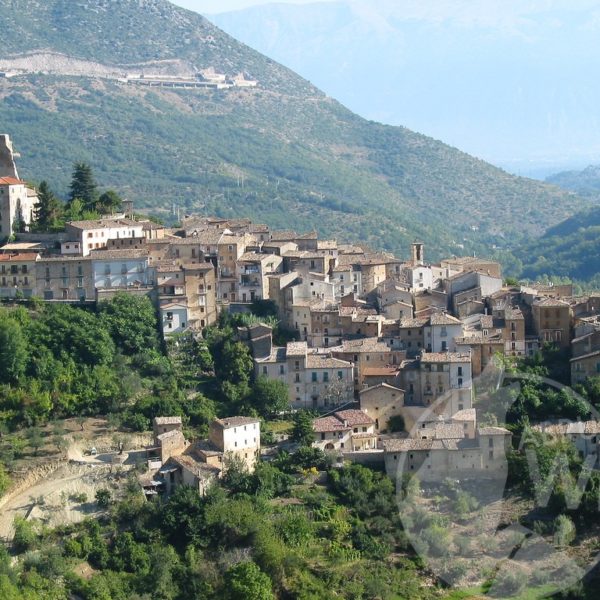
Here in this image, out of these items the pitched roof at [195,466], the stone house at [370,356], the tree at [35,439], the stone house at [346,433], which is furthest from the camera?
the stone house at [370,356]

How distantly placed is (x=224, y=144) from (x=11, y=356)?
220 ft

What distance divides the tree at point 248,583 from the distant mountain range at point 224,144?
5262 cm

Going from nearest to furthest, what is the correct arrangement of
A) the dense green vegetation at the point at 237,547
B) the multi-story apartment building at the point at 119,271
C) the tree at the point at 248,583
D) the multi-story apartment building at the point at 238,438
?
the tree at the point at 248,583, the dense green vegetation at the point at 237,547, the multi-story apartment building at the point at 238,438, the multi-story apartment building at the point at 119,271

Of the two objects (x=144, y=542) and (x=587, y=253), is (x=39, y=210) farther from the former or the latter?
(x=587, y=253)

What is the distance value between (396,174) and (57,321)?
79.1 meters

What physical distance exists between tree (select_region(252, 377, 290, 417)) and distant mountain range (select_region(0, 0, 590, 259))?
146 feet

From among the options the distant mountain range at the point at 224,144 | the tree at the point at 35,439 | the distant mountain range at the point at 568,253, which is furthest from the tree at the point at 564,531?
the distant mountain range at the point at 224,144

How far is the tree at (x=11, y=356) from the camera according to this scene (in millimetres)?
44031

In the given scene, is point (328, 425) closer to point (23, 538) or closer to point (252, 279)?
point (252, 279)

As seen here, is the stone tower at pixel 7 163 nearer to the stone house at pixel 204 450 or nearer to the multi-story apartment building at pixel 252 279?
the multi-story apartment building at pixel 252 279

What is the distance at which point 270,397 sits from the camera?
143ft

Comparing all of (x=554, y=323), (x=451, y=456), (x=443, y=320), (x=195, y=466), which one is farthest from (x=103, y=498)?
(x=554, y=323)

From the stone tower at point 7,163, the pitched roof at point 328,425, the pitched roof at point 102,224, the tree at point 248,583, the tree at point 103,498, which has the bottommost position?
the tree at point 248,583

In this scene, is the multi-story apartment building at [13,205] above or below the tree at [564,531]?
above
